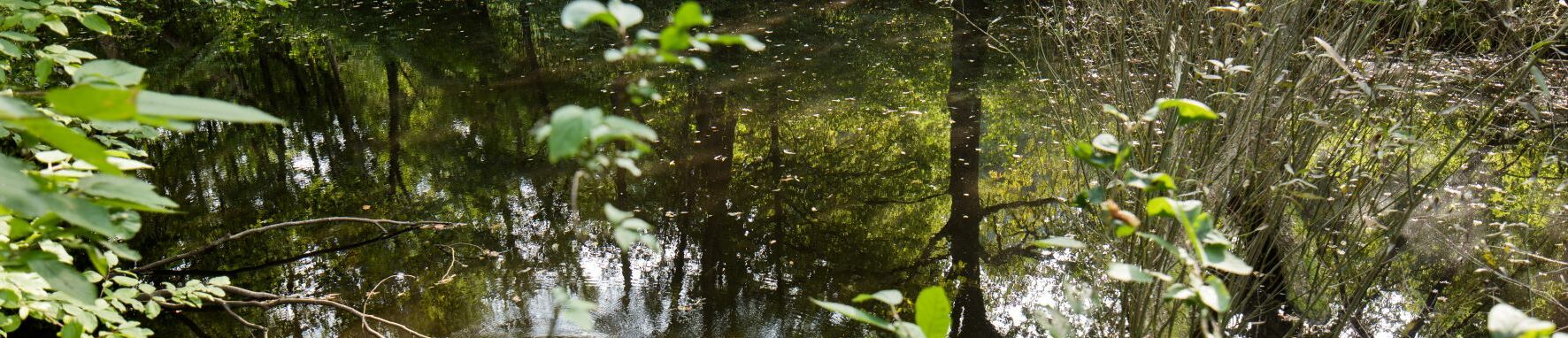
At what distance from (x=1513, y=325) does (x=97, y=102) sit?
97cm

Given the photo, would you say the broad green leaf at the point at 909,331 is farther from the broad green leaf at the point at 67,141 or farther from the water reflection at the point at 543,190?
the water reflection at the point at 543,190

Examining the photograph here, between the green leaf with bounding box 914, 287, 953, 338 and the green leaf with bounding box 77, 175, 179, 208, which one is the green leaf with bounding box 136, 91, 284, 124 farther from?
the green leaf with bounding box 914, 287, 953, 338

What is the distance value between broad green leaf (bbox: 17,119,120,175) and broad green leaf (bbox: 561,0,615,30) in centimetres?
31

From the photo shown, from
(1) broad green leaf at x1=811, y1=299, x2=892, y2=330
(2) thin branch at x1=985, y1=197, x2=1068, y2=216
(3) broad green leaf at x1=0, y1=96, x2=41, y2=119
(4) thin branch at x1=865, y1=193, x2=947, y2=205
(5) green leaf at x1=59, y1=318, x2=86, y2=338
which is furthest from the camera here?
(4) thin branch at x1=865, y1=193, x2=947, y2=205

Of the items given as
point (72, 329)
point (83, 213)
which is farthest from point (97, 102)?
point (72, 329)

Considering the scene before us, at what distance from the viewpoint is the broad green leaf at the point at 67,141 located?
1.90 ft

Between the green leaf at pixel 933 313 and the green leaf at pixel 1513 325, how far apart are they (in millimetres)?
393

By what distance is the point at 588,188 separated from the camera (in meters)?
6.00

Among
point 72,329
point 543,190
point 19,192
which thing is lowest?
point 543,190

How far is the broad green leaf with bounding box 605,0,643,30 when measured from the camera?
2.16ft

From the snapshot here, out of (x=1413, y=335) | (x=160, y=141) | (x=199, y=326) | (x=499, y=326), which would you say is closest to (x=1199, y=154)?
(x=1413, y=335)

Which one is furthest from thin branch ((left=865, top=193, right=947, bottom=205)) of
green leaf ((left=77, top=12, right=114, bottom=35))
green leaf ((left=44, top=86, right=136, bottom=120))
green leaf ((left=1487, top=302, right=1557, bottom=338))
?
green leaf ((left=44, top=86, right=136, bottom=120))

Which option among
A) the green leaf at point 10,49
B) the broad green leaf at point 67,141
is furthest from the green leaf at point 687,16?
the green leaf at point 10,49

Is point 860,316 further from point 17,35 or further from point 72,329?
point 17,35
